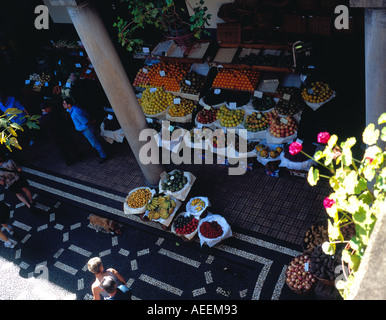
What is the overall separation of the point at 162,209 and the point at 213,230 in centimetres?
114

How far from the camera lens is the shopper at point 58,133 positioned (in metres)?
8.21

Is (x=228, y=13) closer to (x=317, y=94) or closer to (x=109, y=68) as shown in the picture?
(x=317, y=94)

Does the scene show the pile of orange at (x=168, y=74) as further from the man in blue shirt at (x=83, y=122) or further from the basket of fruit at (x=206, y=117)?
the man in blue shirt at (x=83, y=122)

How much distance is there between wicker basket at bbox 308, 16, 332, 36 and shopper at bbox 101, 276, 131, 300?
5.12m

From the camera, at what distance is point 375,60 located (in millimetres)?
4309

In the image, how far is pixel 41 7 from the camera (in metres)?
9.78

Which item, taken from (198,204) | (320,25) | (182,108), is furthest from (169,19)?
(198,204)

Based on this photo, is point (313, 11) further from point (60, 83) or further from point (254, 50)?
point (60, 83)

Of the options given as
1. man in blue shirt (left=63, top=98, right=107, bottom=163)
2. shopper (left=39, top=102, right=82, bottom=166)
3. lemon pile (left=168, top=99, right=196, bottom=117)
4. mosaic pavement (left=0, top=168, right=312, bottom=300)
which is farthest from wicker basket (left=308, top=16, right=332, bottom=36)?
shopper (left=39, top=102, right=82, bottom=166)

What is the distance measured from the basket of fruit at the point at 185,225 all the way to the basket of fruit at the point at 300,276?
1.84 metres

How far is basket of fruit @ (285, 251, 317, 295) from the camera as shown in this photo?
522 centimetres

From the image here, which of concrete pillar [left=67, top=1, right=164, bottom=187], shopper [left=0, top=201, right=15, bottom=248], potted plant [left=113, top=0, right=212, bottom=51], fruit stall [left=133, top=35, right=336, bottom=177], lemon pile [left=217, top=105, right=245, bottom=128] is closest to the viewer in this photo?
concrete pillar [left=67, top=1, right=164, bottom=187]

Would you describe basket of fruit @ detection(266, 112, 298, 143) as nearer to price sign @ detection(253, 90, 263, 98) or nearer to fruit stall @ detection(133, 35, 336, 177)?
fruit stall @ detection(133, 35, 336, 177)
